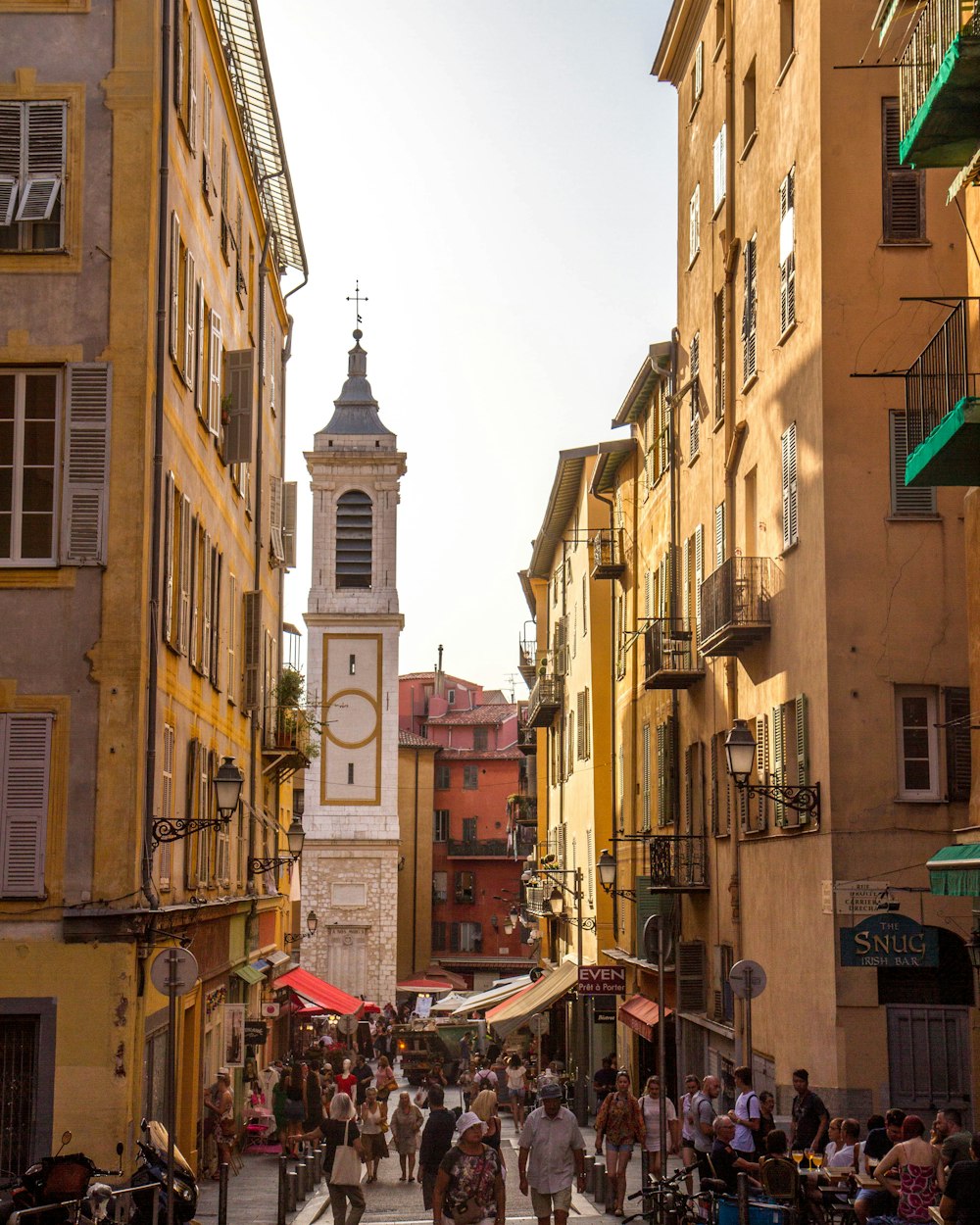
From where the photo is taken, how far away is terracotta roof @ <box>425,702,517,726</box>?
10412cm

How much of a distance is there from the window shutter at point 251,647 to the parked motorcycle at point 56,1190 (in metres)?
15.9

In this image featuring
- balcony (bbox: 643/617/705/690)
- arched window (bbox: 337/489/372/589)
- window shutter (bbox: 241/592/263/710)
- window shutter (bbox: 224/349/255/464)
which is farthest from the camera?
arched window (bbox: 337/489/372/589)

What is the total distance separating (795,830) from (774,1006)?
2.66 m

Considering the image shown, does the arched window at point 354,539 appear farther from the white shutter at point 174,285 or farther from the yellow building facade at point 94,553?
the white shutter at point 174,285

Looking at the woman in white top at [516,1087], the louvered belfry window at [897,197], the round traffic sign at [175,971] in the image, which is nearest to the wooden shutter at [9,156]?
the round traffic sign at [175,971]

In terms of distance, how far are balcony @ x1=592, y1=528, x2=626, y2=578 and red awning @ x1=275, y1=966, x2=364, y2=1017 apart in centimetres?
1194

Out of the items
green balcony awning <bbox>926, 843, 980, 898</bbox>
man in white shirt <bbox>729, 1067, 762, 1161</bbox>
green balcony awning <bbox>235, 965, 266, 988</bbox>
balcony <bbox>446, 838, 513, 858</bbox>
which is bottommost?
man in white shirt <bbox>729, 1067, 762, 1161</bbox>

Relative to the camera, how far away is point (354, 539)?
80875 mm

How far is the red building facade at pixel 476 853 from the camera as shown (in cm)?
9488

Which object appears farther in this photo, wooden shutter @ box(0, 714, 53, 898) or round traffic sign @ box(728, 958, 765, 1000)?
wooden shutter @ box(0, 714, 53, 898)

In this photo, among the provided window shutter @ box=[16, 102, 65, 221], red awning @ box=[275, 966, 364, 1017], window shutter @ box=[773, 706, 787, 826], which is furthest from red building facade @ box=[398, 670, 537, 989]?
window shutter @ box=[16, 102, 65, 221]

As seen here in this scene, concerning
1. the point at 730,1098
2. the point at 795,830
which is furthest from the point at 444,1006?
the point at 795,830

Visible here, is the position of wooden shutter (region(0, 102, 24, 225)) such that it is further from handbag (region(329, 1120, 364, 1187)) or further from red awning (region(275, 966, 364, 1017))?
red awning (region(275, 966, 364, 1017))

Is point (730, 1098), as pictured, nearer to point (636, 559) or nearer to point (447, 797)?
point (636, 559)
